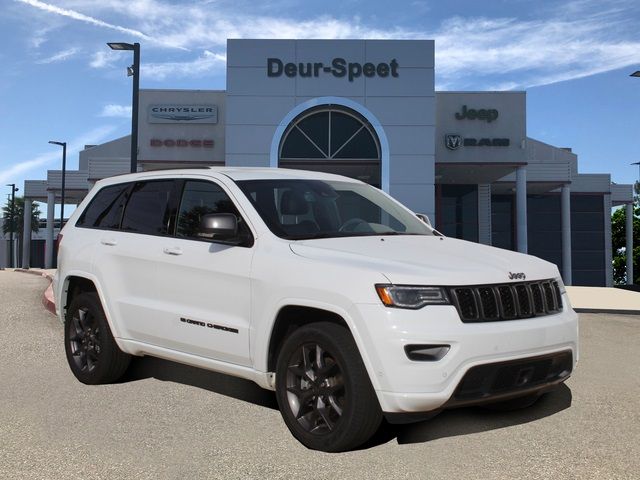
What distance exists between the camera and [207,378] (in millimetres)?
6398

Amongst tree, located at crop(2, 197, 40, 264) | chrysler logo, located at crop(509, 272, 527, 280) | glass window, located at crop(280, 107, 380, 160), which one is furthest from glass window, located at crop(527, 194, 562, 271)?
tree, located at crop(2, 197, 40, 264)

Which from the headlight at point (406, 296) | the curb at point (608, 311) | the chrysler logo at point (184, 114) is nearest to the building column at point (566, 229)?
the chrysler logo at point (184, 114)

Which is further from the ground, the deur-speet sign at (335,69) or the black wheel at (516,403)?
the deur-speet sign at (335,69)

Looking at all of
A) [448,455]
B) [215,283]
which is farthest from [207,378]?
[448,455]

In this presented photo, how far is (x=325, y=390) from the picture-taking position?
13.6 feet

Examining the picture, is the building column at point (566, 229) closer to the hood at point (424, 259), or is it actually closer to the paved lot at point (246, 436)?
the paved lot at point (246, 436)

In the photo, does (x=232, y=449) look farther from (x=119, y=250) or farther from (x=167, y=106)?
(x=167, y=106)

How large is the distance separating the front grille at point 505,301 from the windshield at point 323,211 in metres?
1.15

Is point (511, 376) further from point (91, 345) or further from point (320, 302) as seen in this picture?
point (91, 345)

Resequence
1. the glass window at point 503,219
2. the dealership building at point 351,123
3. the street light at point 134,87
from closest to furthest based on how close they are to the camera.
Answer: the street light at point 134,87
the dealership building at point 351,123
the glass window at point 503,219

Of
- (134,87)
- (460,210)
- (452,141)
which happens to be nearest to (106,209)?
(134,87)

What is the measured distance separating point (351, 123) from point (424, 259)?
25200 mm

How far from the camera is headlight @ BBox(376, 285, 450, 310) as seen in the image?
3.85m

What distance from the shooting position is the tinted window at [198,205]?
5191 mm
